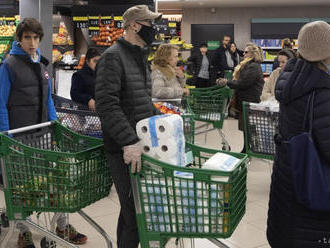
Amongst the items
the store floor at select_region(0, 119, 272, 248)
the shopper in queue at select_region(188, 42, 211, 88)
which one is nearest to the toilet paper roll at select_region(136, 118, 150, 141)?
the store floor at select_region(0, 119, 272, 248)

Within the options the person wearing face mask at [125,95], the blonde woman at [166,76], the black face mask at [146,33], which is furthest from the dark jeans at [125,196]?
the blonde woman at [166,76]

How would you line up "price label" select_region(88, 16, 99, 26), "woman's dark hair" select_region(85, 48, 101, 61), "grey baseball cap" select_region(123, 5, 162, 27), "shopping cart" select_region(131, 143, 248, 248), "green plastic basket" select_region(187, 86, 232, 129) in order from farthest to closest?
"price label" select_region(88, 16, 99, 26)
"green plastic basket" select_region(187, 86, 232, 129)
"woman's dark hair" select_region(85, 48, 101, 61)
"grey baseball cap" select_region(123, 5, 162, 27)
"shopping cart" select_region(131, 143, 248, 248)

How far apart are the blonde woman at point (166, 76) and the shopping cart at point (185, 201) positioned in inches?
108

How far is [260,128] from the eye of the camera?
177 inches

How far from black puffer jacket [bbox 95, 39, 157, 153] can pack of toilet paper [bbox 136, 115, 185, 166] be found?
0.19 ft

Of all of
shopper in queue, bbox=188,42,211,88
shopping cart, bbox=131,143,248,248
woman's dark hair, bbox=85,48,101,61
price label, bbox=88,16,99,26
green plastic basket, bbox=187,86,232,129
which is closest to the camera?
shopping cart, bbox=131,143,248,248

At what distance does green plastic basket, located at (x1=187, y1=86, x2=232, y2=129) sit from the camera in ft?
20.1

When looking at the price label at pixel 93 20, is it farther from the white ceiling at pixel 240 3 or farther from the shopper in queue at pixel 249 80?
the white ceiling at pixel 240 3

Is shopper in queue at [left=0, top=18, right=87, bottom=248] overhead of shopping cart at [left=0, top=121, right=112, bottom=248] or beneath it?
overhead

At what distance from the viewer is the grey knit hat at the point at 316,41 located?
81.7 inches

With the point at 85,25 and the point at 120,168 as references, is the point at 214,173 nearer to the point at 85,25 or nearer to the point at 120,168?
the point at 120,168

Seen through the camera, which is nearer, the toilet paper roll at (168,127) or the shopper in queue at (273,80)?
the toilet paper roll at (168,127)

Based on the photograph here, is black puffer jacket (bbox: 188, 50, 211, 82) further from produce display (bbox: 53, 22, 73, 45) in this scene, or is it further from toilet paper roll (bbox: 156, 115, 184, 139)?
toilet paper roll (bbox: 156, 115, 184, 139)

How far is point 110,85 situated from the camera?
7.33 ft
